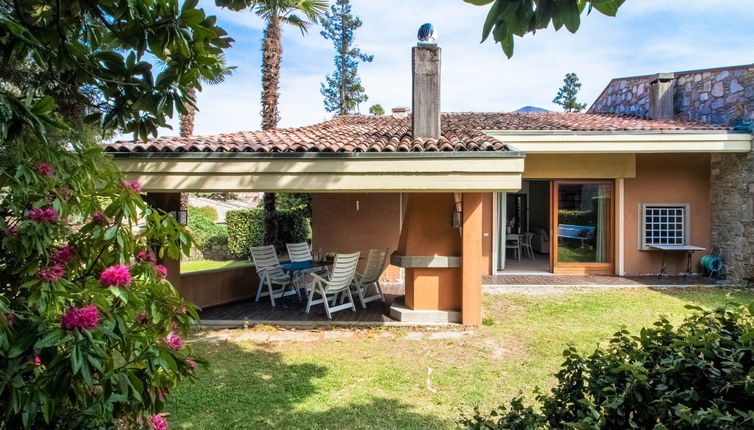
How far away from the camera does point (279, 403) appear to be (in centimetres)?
428

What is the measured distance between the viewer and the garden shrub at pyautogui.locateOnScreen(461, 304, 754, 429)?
1.60 meters

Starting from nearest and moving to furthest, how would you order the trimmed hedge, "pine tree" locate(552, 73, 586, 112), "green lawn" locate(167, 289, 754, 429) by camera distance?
"green lawn" locate(167, 289, 754, 429) → the trimmed hedge → "pine tree" locate(552, 73, 586, 112)

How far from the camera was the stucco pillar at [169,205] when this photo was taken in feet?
23.6

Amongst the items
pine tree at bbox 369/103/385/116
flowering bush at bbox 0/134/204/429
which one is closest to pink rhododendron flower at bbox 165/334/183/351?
flowering bush at bbox 0/134/204/429

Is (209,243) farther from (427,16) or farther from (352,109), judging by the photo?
(352,109)

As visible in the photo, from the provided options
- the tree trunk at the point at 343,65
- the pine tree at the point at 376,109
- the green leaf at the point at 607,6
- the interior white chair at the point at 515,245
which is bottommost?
the interior white chair at the point at 515,245

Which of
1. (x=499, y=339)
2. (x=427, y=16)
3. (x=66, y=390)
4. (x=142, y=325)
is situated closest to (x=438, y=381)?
(x=499, y=339)

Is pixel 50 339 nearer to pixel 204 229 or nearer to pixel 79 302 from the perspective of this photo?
pixel 79 302

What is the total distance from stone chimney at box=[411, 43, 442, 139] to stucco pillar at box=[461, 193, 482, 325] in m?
1.46

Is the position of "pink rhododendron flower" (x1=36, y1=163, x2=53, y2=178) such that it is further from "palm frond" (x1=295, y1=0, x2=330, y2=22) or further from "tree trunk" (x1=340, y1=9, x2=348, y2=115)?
"tree trunk" (x1=340, y1=9, x2=348, y2=115)

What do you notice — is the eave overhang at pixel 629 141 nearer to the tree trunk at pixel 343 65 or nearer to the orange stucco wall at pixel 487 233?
the orange stucco wall at pixel 487 233

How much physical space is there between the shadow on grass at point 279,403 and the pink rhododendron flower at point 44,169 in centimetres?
221

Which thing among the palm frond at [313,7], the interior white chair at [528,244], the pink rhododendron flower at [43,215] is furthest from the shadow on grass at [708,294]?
the palm frond at [313,7]

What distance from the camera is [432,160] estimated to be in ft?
20.1
